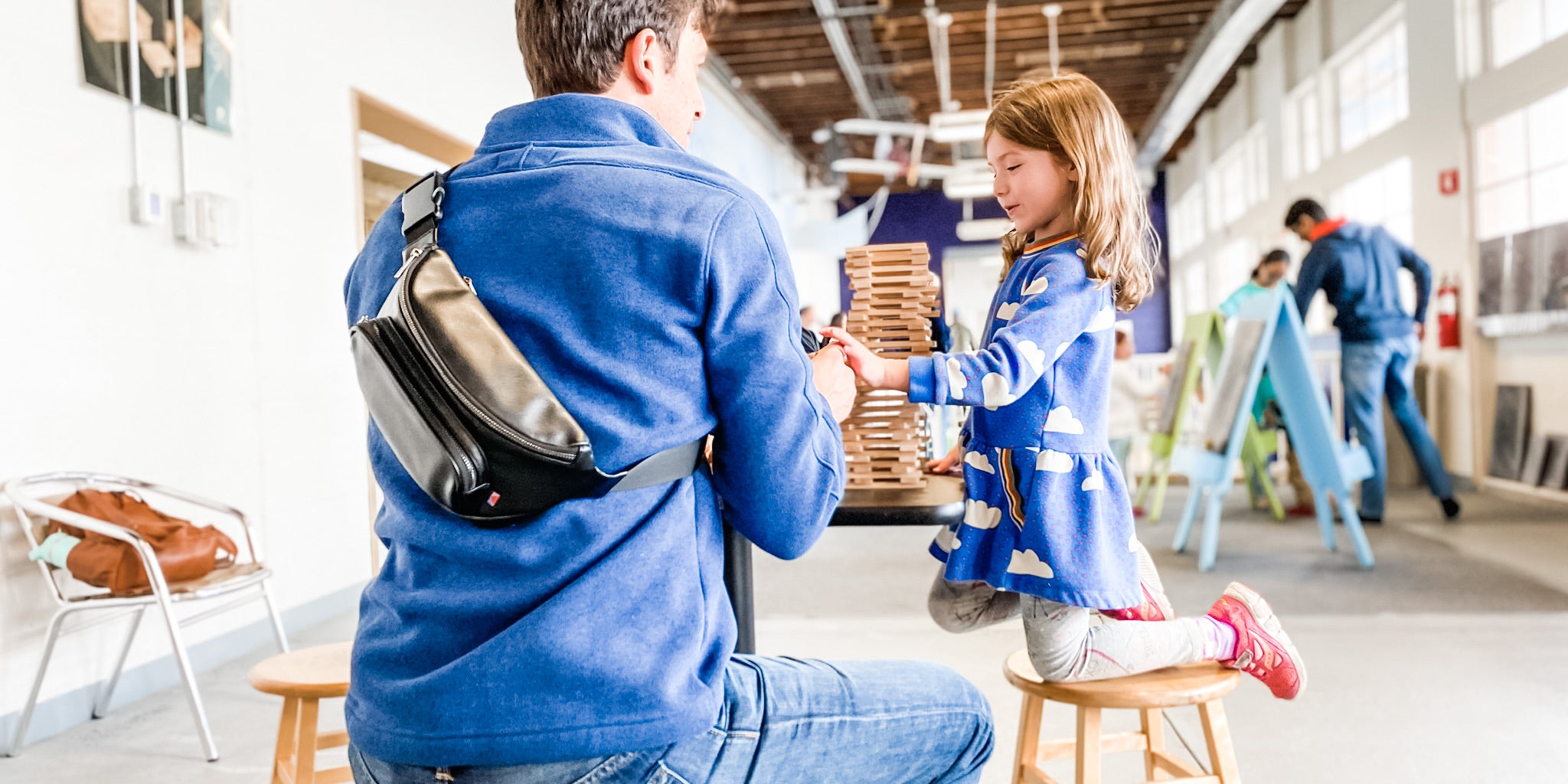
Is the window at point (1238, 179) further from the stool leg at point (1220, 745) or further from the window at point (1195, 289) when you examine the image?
the stool leg at point (1220, 745)

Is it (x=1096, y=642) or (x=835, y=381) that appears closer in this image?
(x=835, y=381)

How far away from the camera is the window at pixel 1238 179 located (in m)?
12.6

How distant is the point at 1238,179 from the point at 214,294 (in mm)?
13342

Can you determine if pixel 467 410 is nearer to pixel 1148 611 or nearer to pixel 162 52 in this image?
pixel 1148 611

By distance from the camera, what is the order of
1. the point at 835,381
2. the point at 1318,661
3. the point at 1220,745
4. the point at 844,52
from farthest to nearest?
1. the point at 844,52
2. the point at 1318,661
3. the point at 1220,745
4. the point at 835,381

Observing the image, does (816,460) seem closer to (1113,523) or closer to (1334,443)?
(1113,523)

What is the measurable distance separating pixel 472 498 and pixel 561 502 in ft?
0.22

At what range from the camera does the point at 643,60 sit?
996mm

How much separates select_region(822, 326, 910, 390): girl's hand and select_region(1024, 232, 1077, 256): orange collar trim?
1.01 feet

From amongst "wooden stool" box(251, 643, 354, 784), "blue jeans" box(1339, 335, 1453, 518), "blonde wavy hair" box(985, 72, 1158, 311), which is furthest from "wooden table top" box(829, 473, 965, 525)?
"blue jeans" box(1339, 335, 1453, 518)

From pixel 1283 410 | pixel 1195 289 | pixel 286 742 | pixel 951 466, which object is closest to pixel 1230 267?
pixel 1195 289

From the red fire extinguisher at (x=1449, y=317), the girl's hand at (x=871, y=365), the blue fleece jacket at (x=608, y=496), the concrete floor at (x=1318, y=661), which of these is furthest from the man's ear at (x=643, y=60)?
the red fire extinguisher at (x=1449, y=317)

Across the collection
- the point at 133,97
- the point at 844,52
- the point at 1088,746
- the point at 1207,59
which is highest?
the point at 844,52

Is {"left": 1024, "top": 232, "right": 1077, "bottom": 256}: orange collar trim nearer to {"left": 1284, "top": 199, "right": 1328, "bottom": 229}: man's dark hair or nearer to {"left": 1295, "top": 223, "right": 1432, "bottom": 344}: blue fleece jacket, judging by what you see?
{"left": 1295, "top": 223, "right": 1432, "bottom": 344}: blue fleece jacket
